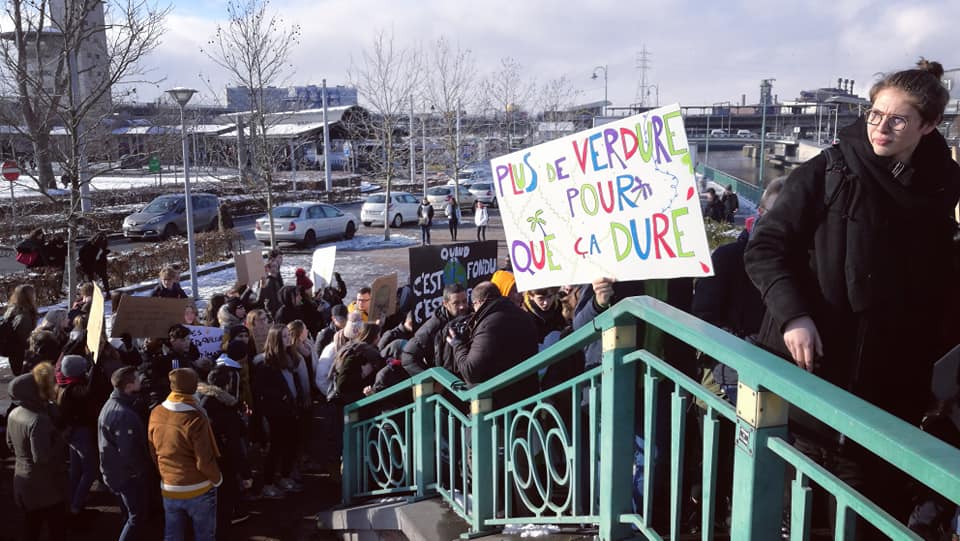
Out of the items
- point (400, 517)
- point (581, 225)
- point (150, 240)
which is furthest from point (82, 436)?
point (150, 240)

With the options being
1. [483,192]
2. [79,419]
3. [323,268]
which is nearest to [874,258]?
[79,419]

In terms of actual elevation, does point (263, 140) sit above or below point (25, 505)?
above

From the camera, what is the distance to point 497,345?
4.39 m

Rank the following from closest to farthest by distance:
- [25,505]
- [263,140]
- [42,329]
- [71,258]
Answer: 1. [25,505]
2. [42,329]
3. [71,258]
4. [263,140]

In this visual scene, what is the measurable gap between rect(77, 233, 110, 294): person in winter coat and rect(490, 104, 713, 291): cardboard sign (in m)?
13.1

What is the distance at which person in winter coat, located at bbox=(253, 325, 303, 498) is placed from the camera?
6430 millimetres

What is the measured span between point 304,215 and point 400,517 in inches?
786

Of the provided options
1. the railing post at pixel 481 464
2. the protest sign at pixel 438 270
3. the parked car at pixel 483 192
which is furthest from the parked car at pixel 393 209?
the railing post at pixel 481 464

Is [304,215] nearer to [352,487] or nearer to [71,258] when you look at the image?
[71,258]

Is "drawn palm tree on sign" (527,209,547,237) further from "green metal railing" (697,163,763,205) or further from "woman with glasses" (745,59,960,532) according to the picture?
"green metal railing" (697,163,763,205)

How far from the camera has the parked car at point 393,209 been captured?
29.5 m

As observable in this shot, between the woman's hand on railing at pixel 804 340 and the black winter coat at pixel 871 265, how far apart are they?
0.10 ft

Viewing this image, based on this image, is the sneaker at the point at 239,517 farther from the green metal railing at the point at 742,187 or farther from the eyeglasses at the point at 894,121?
the green metal railing at the point at 742,187

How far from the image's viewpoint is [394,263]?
21297 mm
